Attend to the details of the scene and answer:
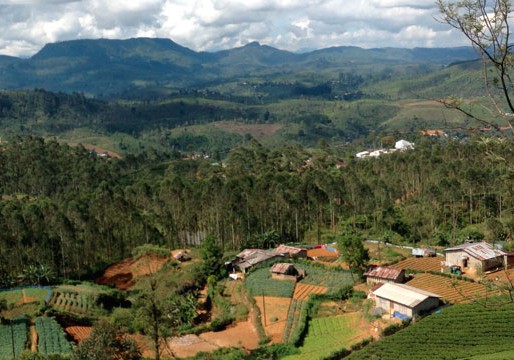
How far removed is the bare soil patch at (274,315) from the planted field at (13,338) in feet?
60.9

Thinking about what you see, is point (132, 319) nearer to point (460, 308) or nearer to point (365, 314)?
point (365, 314)

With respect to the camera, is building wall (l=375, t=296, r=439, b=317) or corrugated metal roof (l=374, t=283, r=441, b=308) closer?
building wall (l=375, t=296, r=439, b=317)

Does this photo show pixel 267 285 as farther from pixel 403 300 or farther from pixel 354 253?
pixel 403 300

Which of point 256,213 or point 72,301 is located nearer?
point 72,301

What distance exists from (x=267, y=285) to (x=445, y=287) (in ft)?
53.1

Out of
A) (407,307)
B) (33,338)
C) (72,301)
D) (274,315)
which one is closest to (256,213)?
(274,315)

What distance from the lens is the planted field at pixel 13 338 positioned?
3622 cm

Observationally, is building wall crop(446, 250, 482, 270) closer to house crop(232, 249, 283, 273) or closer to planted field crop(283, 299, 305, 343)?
planted field crop(283, 299, 305, 343)

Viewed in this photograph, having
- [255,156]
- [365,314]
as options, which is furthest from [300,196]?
[255,156]

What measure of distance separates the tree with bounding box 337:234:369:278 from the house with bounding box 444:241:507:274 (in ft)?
28.1

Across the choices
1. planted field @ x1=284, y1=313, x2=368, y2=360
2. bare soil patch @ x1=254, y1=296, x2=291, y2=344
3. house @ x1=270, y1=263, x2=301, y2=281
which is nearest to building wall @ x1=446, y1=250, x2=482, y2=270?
planted field @ x1=284, y1=313, x2=368, y2=360

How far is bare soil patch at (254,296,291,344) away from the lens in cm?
3936

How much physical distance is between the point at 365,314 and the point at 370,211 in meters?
36.7

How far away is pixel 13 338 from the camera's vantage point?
38219 mm
